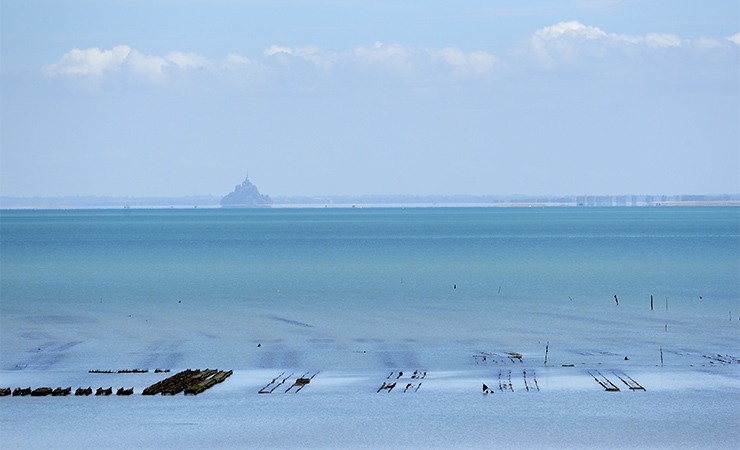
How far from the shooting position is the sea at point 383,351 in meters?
27.7

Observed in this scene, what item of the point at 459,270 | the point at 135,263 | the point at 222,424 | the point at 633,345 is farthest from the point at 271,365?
the point at 135,263

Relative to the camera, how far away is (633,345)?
137ft

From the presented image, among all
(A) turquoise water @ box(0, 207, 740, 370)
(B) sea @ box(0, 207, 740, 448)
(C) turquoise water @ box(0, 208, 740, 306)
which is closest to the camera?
(B) sea @ box(0, 207, 740, 448)

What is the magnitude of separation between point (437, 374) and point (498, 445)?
9.33 meters

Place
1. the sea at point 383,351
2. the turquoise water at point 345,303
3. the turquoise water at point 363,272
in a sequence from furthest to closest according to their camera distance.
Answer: the turquoise water at point 363,272 < the turquoise water at point 345,303 < the sea at point 383,351

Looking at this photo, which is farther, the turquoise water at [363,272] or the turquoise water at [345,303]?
the turquoise water at [363,272]

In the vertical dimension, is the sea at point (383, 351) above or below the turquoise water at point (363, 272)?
above

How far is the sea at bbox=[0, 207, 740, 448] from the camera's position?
27719 mm

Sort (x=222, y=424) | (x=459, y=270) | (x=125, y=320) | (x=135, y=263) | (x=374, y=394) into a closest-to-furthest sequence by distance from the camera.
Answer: (x=222, y=424) < (x=374, y=394) < (x=125, y=320) < (x=459, y=270) < (x=135, y=263)

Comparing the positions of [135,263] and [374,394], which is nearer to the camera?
[374,394]

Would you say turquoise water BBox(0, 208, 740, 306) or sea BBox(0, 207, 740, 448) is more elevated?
sea BBox(0, 207, 740, 448)

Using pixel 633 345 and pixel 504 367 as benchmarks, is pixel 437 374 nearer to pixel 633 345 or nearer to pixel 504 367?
pixel 504 367

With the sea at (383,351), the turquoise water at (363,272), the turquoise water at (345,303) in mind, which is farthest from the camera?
the turquoise water at (363,272)

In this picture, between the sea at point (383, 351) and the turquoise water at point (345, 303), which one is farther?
the turquoise water at point (345, 303)
